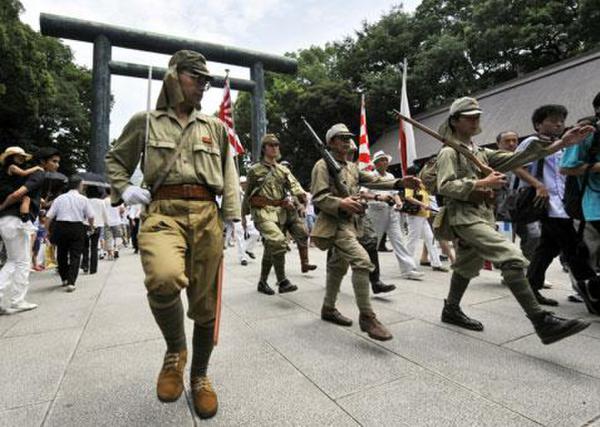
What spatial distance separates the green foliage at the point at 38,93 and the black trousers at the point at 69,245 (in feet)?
49.7

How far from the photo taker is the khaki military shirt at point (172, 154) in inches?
90.1

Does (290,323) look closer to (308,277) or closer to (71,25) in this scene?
(308,277)

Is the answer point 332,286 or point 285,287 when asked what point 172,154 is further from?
point 285,287

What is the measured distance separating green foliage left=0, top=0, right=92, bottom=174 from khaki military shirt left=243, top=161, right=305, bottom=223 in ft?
58.0

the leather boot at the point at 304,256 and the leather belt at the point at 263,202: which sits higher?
the leather belt at the point at 263,202

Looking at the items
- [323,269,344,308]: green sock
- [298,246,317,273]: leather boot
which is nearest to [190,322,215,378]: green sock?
[323,269,344,308]: green sock

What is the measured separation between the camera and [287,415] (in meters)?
2.01

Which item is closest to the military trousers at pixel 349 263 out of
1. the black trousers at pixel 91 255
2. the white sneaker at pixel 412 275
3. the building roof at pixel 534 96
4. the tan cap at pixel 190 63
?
the tan cap at pixel 190 63

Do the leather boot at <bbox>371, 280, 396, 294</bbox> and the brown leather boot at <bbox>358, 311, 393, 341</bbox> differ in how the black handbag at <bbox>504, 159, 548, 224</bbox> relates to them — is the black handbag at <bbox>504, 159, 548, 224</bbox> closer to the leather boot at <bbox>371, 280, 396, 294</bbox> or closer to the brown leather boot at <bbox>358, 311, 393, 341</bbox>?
the leather boot at <bbox>371, 280, 396, 294</bbox>

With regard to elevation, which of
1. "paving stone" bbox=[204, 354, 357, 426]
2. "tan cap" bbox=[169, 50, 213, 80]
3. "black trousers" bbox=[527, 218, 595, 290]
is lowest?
"paving stone" bbox=[204, 354, 357, 426]

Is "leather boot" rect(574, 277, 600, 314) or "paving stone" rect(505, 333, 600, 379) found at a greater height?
"leather boot" rect(574, 277, 600, 314)

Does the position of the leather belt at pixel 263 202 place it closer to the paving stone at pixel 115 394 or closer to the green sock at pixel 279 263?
the green sock at pixel 279 263

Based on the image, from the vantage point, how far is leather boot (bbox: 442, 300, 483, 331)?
327 cm

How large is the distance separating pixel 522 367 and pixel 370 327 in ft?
3.44
